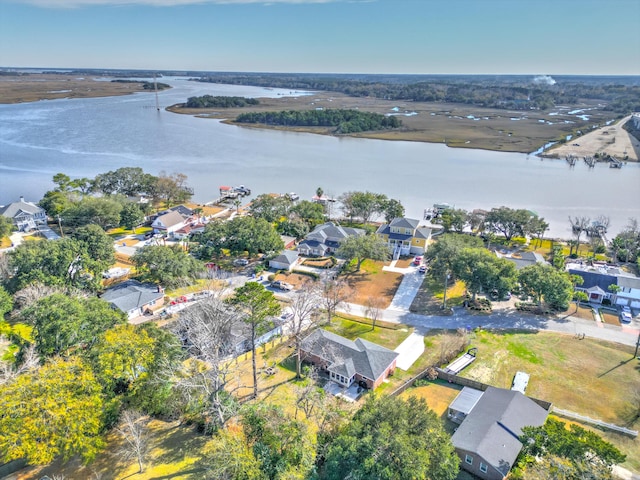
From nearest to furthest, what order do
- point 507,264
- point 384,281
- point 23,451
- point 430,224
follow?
point 23,451, point 507,264, point 384,281, point 430,224

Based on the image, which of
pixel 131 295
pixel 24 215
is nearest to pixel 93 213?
pixel 24 215

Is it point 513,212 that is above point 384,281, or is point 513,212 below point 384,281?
above

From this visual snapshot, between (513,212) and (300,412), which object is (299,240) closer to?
(513,212)

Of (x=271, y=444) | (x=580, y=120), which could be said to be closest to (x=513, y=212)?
(x=271, y=444)

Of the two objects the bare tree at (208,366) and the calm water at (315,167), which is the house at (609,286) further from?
the bare tree at (208,366)

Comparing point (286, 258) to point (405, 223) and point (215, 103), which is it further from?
point (215, 103)

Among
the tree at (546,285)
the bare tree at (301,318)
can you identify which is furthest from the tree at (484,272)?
the bare tree at (301,318)
